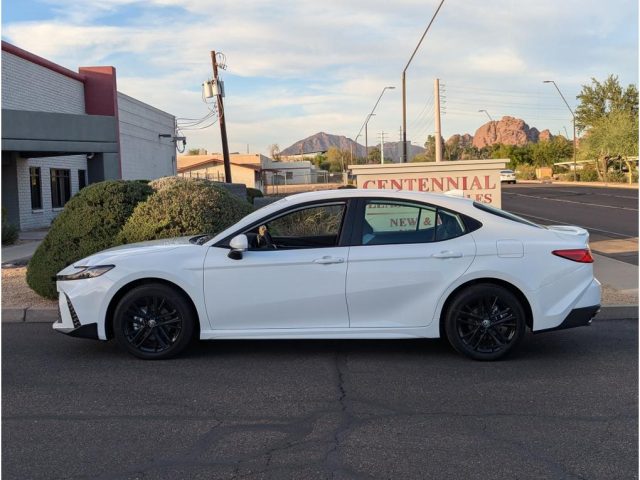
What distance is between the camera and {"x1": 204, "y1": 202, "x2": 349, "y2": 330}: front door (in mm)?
6125

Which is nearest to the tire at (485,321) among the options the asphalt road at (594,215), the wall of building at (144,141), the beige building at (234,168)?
the asphalt road at (594,215)

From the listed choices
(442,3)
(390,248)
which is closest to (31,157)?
(442,3)

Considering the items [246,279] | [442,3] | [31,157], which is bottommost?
[246,279]

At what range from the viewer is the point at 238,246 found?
605cm

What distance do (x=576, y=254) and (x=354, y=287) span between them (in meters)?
2.05

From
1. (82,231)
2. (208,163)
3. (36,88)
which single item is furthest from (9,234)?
(208,163)

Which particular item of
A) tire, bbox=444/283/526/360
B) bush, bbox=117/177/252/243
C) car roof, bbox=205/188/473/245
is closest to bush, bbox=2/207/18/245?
bush, bbox=117/177/252/243

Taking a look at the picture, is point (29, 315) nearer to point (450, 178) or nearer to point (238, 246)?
point (238, 246)

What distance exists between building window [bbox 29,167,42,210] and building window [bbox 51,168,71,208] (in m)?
1.01

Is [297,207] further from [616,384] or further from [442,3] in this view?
[442,3]

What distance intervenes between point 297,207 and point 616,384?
3.16 m

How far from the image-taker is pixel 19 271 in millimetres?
11750

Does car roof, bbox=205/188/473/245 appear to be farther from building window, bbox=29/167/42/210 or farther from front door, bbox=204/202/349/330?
building window, bbox=29/167/42/210

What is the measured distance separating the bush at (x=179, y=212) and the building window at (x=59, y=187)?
57.3ft
